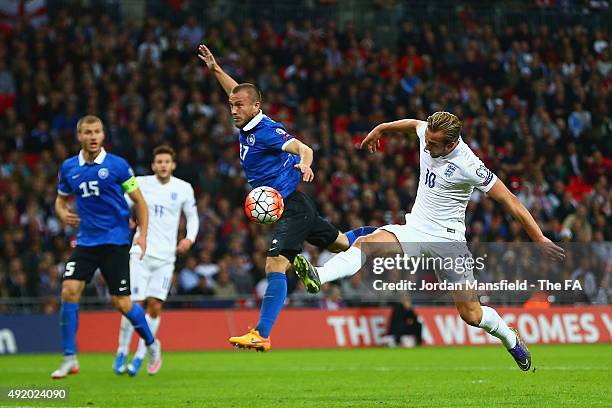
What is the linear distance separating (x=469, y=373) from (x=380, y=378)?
1.13m

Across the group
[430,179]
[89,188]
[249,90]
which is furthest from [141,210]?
[430,179]

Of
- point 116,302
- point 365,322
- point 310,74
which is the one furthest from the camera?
point 310,74

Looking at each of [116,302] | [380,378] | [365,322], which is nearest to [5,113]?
[365,322]

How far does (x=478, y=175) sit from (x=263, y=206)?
1.90 meters

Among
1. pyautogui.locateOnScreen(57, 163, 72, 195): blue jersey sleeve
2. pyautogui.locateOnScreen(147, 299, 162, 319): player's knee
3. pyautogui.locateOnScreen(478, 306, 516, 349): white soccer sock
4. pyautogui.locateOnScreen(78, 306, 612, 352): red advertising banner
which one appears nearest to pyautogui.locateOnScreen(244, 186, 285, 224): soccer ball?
pyautogui.locateOnScreen(478, 306, 516, 349): white soccer sock

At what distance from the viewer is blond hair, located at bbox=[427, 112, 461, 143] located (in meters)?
9.37

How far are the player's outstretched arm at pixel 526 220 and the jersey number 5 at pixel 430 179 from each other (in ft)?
1.99

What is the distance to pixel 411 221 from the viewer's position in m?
10.1

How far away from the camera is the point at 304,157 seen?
9297 millimetres

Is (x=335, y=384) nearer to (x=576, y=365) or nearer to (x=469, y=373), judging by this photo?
(x=469, y=373)

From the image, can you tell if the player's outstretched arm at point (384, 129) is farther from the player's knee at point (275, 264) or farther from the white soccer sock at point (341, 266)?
the player's knee at point (275, 264)

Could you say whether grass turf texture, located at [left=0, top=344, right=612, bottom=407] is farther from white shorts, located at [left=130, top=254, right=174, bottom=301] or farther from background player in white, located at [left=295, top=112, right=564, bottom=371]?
white shorts, located at [left=130, top=254, right=174, bottom=301]

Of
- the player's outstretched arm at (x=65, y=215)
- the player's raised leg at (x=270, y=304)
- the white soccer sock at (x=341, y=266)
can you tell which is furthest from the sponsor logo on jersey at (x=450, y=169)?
the player's outstretched arm at (x=65, y=215)

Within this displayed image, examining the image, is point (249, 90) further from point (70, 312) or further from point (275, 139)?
point (70, 312)
